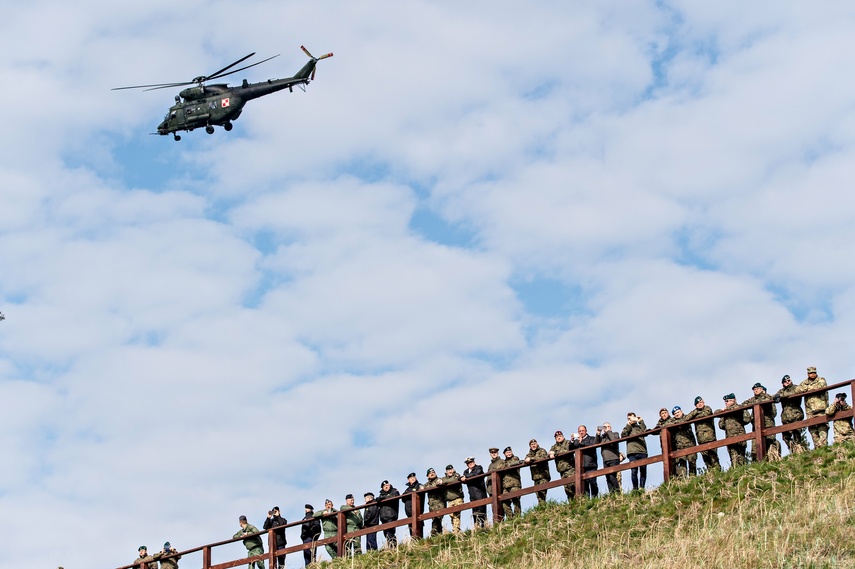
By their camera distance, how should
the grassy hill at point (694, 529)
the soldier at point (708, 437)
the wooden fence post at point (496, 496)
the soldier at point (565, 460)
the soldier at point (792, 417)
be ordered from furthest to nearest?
1. the wooden fence post at point (496, 496)
2. the soldier at point (565, 460)
3. the soldier at point (708, 437)
4. the soldier at point (792, 417)
5. the grassy hill at point (694, 529)

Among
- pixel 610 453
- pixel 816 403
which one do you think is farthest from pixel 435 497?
pixel 816 403

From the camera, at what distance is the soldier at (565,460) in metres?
20.6

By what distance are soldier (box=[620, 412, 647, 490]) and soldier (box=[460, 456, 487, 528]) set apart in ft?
8.68

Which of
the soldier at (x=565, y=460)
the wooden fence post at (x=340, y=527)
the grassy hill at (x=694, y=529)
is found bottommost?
the grassy hill at (x=694, y=529)

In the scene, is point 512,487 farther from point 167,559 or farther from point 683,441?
point 167,559

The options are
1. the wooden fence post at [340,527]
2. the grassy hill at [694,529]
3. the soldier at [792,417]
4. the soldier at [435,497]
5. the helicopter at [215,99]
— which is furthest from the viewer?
the helicopter at [215,99]

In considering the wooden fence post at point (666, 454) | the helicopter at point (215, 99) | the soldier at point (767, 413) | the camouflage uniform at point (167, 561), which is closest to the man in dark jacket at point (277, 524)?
the camouflage uniform at point (167, 561)

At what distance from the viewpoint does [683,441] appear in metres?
20.4

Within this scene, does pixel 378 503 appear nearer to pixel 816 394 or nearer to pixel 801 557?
pixel 816 394

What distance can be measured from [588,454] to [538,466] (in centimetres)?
93

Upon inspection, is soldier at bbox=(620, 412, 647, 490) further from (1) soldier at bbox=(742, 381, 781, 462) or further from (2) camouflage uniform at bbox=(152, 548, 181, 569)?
(2) camouflage uniform at bbox=(152, 548, 181, 569)

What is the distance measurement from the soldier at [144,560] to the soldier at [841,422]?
14.4m

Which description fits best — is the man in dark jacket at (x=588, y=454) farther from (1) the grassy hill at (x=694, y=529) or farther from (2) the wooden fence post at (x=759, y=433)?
(2) the wooden fence post at (x=759, y=433)

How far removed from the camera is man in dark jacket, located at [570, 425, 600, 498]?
2061cm
